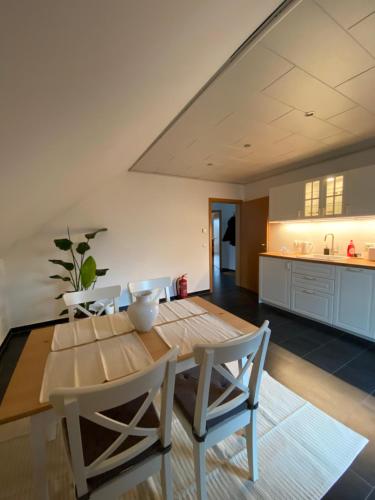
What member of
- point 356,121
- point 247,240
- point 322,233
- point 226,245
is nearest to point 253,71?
point 356,121

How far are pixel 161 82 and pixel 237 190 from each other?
3871 mm

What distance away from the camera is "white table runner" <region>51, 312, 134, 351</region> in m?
1.29

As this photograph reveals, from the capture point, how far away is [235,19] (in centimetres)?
100

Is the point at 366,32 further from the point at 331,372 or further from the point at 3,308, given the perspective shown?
the point at 3,308

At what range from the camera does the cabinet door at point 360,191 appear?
2.59 meters

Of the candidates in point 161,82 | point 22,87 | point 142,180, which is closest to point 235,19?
point 161,82

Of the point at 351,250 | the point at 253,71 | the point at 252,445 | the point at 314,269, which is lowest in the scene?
the point at 252,445

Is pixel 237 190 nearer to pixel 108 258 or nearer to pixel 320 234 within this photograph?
pixel 320 234

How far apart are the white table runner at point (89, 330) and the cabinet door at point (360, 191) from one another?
3089 mm

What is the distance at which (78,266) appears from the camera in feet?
10.6

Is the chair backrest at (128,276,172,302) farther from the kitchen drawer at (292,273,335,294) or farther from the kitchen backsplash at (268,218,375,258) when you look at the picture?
the kitchen backsplash at (268,218,375,258)

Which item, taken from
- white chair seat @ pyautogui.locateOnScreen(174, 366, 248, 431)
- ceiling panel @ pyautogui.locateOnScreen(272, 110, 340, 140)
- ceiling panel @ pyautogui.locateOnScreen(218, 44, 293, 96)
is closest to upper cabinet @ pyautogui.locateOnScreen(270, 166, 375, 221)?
ceiling panel @ pyautogui.locateOnScreen(272, 110, 340, 140)

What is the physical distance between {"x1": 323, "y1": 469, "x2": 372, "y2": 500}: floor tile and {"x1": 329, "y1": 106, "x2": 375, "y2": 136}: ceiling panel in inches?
110

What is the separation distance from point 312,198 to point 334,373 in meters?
2.41
